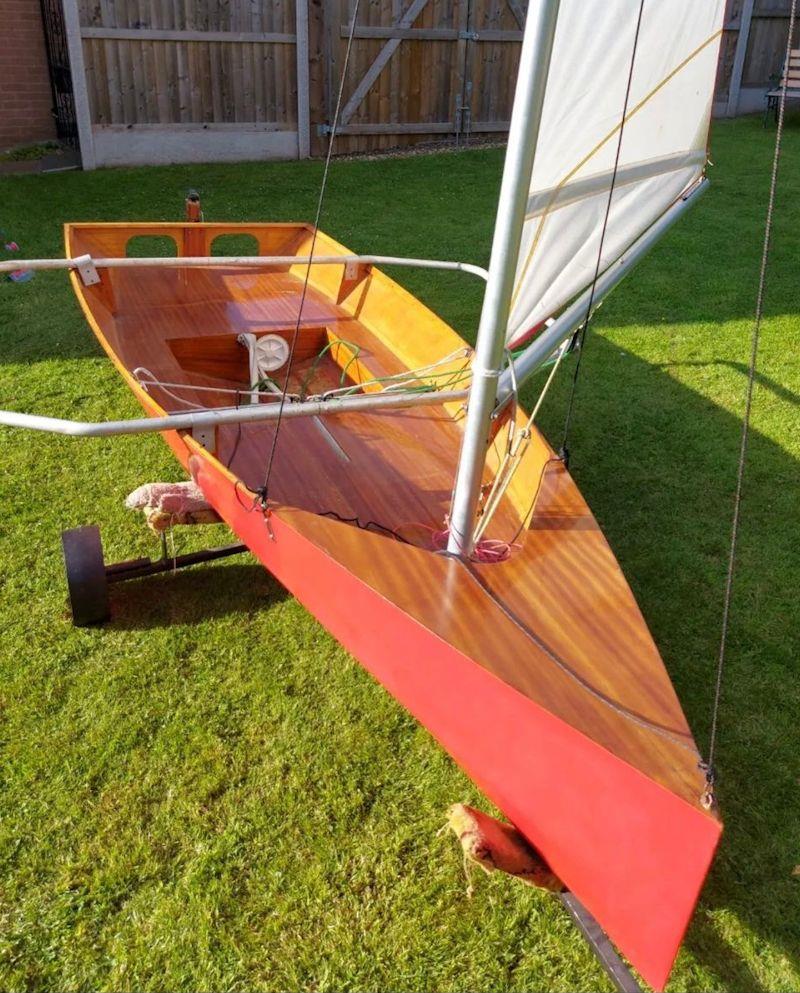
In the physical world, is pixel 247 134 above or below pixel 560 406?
above

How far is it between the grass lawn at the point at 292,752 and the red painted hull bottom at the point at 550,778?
18.8 inches

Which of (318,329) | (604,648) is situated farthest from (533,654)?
(318,329)

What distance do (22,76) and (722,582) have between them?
454 inches

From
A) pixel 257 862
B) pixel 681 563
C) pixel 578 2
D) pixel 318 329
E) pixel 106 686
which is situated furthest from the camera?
pixel 318 329

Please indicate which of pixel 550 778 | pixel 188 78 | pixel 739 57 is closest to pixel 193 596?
pixel 550 778

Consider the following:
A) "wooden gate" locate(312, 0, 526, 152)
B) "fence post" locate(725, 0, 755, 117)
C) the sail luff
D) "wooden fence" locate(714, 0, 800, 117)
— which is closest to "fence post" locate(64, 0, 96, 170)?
"wooden gate" locate(312, 0, 526, 152)

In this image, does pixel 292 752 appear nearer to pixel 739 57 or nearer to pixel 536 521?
pixel 536 521

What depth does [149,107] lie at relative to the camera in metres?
11.5

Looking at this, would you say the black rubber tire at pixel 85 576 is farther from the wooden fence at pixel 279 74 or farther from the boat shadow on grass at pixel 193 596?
the wooden fence at pixel 279 74

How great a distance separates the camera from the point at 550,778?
2.29 meters

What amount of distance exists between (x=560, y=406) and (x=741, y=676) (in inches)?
107

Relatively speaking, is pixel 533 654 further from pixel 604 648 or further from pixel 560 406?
pixel 560 406

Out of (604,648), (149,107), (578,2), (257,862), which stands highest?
(578,2)

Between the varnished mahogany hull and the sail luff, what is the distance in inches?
11.2
